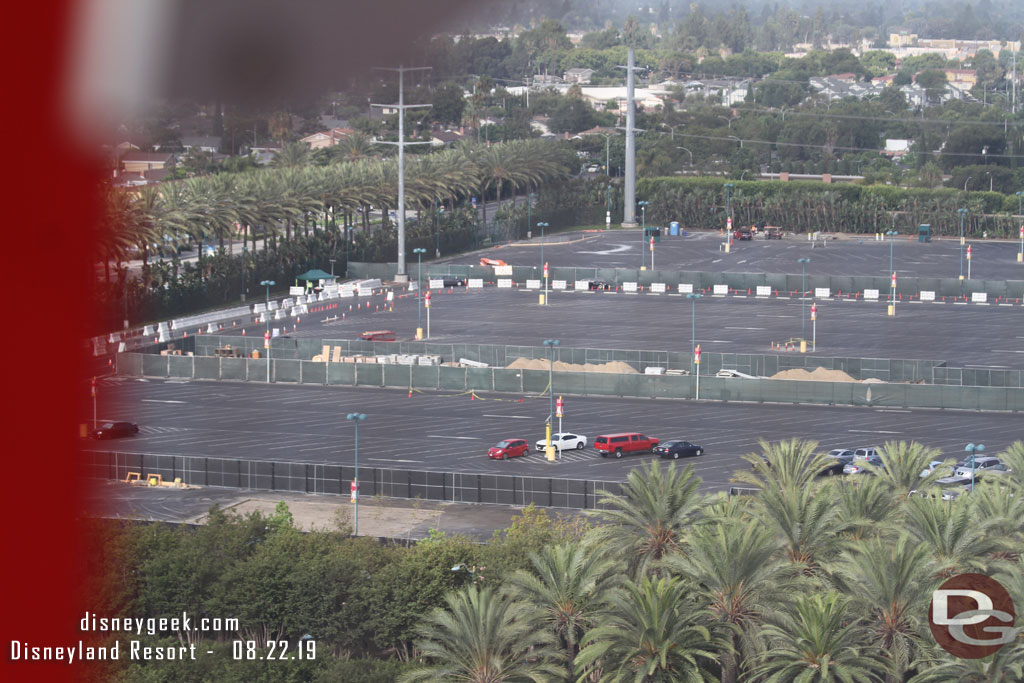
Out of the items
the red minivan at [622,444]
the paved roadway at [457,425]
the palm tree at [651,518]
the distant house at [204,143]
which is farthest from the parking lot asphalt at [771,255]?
the palm tree at [651,518]

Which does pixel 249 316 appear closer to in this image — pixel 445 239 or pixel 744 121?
pixel 445 239

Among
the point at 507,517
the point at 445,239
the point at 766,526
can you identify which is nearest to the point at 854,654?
the point at 766,526

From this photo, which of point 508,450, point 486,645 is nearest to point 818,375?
point 508,450

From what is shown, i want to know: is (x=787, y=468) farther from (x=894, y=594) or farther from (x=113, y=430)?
(x=113, y=430)

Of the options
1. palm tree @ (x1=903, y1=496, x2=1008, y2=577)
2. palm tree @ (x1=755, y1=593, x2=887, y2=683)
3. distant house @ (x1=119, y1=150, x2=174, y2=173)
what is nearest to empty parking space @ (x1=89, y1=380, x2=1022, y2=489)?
palm tree @ (x1=903, y1=496, x2=1008, y2=577)

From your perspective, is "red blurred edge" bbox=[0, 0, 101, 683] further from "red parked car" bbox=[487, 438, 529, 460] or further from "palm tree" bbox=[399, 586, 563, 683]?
"red parked car" bbox=[487, 438, 529, 460]
